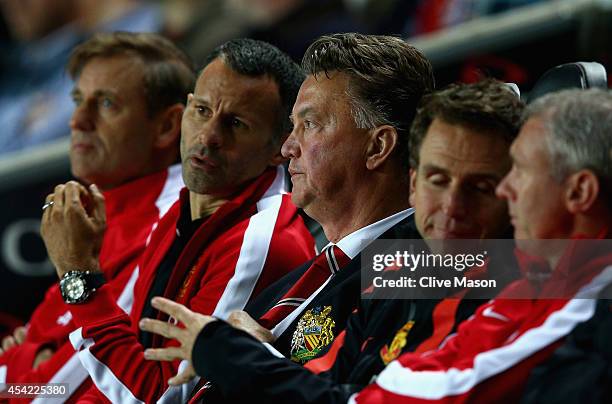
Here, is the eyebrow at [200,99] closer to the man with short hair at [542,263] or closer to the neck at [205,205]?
the neck at [205,205]

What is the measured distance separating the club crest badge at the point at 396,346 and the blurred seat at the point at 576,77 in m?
0.53

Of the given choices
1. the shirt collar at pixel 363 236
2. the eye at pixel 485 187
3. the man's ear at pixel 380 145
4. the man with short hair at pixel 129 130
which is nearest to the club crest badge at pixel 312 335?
the shirt collar at pixel 363 236

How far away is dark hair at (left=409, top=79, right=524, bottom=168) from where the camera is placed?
1.83 meters

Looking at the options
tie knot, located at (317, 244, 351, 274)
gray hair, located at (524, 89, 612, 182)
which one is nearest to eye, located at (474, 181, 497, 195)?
gray hair, located at (524, 89, 612, 182)

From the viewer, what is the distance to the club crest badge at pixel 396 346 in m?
1.85

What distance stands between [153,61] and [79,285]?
0.92m

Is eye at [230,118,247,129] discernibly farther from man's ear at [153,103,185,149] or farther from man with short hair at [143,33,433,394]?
man's ear at [153,103,185,149]

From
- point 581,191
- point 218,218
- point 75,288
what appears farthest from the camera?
point 218,218

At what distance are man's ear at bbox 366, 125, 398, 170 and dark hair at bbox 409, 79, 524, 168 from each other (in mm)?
339

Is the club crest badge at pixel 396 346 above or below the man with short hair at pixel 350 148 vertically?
below

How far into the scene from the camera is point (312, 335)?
83.6 inches

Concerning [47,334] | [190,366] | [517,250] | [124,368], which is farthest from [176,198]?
[517,250]

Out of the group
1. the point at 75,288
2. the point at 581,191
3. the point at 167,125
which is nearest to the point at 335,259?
the point at 75,288

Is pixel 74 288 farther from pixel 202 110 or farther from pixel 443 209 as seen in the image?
pixel 443 209
